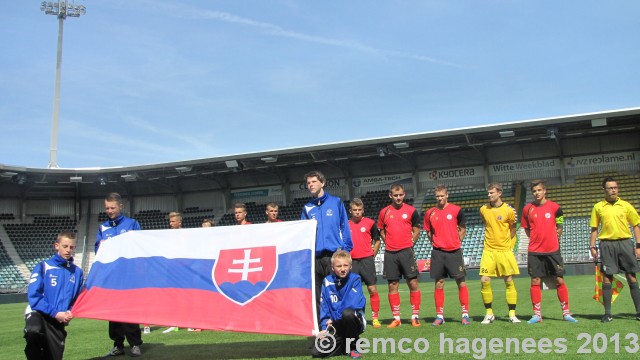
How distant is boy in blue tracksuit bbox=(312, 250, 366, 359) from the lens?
17.4 ft

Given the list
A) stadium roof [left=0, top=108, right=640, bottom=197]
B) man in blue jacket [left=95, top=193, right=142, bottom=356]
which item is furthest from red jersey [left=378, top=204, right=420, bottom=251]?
stadium roof [left=0, top=108, right=640, bottom=197]

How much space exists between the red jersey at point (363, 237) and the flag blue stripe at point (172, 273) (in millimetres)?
2923

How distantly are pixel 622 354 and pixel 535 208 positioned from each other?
3352 mm

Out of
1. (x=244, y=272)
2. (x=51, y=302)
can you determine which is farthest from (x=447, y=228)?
(x=51, y=302)

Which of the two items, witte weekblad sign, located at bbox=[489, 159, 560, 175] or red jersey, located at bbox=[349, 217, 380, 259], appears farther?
witte weekblad sign, located at bbox=[489, 159, 560, 175]

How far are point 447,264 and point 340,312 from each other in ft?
9.83

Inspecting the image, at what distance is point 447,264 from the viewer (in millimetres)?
7910

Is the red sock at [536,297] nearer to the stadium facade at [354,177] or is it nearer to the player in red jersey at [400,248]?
the player in red jersey at [400,248]

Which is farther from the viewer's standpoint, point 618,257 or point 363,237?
point 363,237

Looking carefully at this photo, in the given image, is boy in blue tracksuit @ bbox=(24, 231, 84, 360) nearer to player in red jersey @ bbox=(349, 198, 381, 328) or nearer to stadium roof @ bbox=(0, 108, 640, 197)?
player in red jersey @ bbox=(349, 198, 381, 328)

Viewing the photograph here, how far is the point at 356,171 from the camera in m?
30.2

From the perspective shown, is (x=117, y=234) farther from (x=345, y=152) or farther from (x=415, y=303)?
(x=345, y=152)

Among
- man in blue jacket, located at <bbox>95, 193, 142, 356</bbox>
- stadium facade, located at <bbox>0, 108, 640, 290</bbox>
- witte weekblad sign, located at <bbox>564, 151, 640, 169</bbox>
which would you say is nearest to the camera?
man in blue jacket, located at <bbox>95, 193, 142, 356</bbox>

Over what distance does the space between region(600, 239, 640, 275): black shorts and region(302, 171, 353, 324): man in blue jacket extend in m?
3.70
